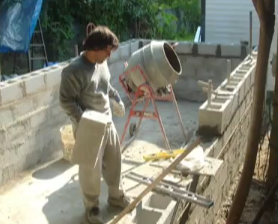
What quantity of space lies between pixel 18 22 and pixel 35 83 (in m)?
3.85

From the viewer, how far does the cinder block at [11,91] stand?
4.50 metres

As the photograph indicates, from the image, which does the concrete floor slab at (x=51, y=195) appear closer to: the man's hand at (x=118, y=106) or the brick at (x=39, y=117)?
the brick at (x=39, y=117)

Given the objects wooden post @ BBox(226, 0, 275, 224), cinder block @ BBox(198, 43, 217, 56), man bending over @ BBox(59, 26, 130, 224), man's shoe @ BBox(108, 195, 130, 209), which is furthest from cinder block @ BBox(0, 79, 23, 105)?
cinder block @ BBox(198, 43, 217, 56)

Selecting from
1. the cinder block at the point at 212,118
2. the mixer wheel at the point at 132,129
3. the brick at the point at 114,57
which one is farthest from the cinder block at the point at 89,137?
the brick at the point at 114,57

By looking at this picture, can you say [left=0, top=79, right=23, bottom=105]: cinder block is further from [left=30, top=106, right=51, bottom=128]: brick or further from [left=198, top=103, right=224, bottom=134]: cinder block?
[left=198, top=103, right=224, bottom=134]: cinder block

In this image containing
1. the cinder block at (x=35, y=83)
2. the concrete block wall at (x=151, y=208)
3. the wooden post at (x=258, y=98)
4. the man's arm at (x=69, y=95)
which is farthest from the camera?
the cinder block at (x=35, y=83)

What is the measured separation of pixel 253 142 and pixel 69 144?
361 cm

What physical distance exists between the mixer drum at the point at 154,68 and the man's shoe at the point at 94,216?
182 cm

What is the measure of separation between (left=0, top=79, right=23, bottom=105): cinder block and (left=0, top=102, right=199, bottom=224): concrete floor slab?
86 centimetres

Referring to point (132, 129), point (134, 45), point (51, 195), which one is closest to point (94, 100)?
point (51, 195)

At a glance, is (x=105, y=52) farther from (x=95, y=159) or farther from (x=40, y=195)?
(x=40, y=195)

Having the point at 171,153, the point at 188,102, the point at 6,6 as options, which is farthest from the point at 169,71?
the point at 6,6

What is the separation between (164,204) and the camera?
3.39 metres

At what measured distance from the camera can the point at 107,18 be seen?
33.6 feet
